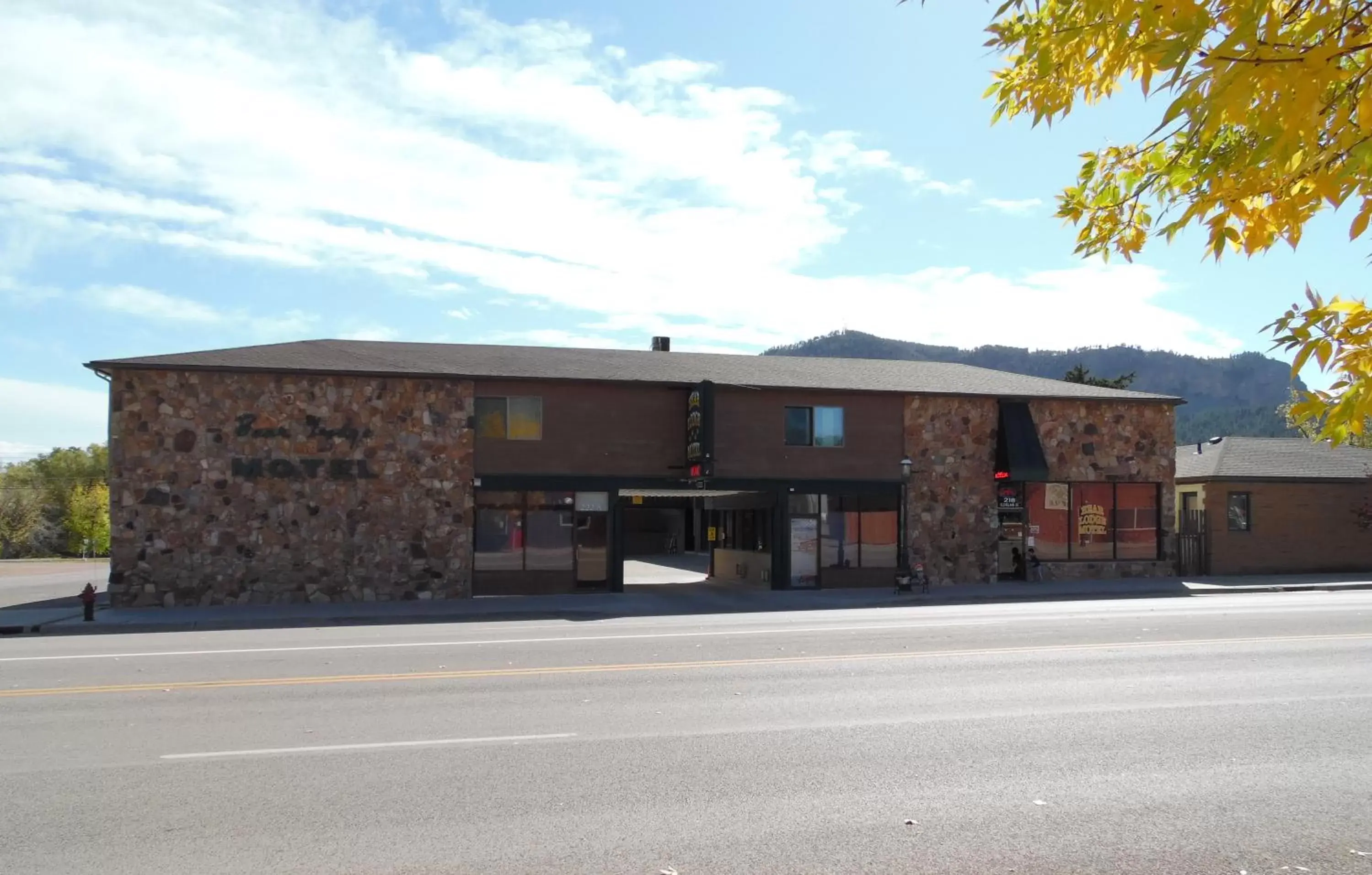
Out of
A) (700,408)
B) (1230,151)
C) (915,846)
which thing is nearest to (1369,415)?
(1230,151)

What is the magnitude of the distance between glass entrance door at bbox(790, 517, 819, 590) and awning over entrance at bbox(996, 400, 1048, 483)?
5153 mm

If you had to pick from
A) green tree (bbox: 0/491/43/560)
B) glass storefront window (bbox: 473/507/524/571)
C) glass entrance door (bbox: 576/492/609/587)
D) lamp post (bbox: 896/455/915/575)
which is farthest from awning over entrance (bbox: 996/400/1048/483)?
green tree (bbox: 0/491/43/560)

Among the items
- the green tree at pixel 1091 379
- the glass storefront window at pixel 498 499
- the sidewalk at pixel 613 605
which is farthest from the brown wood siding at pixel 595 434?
the green tree at pixel 1091 379

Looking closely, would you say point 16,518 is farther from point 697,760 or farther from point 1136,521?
point 697,760

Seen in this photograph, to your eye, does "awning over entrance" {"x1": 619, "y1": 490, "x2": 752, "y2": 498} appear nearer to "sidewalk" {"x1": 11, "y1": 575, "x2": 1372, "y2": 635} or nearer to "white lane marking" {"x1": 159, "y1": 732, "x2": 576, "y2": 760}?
"sidewalk" {"x1": 11, "y1": 575, "x2": 1372, "y2": 635}

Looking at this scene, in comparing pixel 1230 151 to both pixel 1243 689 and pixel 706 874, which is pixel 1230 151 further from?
pixel 1243 689

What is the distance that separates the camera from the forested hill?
6654 inches

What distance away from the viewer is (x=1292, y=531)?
109 feet

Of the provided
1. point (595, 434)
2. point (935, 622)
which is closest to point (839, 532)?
point (595, 434)

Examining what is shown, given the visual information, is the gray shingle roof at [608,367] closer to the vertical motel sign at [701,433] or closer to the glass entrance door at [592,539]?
the vertical motel sign at [701,433]

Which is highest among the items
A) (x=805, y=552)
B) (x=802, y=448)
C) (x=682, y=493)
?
(x=802, y=448)

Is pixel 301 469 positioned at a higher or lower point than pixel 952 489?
higher

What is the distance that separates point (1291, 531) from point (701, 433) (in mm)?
18630

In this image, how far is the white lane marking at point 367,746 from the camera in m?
8.65
